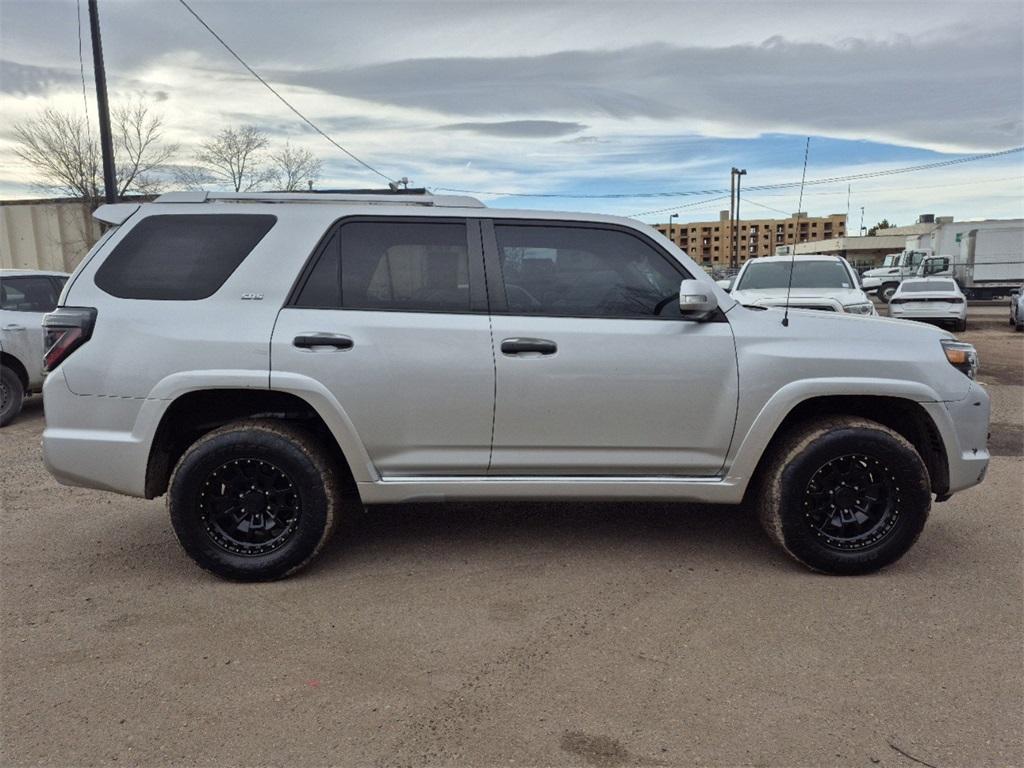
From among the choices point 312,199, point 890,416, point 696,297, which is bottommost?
point 890,416

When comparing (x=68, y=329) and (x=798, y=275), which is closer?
(x=68, y=329)

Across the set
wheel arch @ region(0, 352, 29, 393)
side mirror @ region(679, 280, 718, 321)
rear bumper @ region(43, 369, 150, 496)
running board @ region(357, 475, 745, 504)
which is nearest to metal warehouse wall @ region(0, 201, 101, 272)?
wheel arch @ region(0, 352, 29, 393)

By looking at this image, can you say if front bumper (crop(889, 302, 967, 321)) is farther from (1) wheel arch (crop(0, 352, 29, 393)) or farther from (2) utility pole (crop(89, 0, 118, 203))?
(1) wheel arch (crop(0, 352, 29, 393))

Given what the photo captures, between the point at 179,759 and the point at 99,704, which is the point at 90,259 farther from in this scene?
the point at 179,759

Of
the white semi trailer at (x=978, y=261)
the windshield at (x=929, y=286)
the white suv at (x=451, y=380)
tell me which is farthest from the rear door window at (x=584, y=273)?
the white semi trailer at (x=978, y=261)

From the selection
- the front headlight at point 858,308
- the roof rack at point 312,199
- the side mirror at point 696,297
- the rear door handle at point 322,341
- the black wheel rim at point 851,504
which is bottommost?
the black wheel rim at point 851,504

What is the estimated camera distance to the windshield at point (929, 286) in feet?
61.4

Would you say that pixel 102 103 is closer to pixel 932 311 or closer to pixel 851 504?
pixel 851 504

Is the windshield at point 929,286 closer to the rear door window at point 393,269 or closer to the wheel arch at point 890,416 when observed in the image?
the wheel arch at point 890,416

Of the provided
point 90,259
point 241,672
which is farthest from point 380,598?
point 90,259

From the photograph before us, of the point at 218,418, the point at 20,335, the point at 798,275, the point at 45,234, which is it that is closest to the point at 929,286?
the point at 798,275

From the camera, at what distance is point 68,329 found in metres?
3.64

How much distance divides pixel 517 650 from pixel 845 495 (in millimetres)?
1910

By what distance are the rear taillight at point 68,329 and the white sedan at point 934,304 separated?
1871 centimetres
